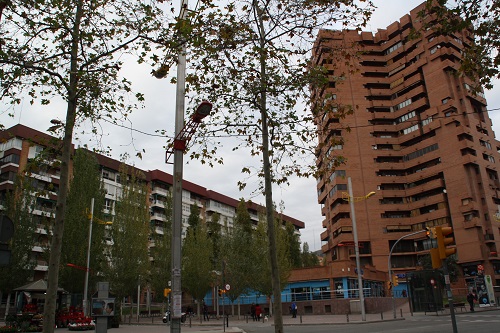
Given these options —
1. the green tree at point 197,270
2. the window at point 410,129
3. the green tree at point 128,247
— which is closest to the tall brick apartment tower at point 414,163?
the window at point 410,129

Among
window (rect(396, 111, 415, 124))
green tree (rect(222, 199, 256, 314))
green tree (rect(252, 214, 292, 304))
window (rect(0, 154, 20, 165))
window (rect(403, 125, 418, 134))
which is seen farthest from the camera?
window (rect(396, 111, 415, 124))

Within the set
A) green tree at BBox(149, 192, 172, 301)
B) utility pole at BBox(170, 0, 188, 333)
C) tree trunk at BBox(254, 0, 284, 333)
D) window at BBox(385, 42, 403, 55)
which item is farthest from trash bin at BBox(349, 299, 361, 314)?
window at BBox(385, 42, 403, 55)

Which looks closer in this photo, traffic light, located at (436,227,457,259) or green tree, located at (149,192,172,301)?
traffic light, located at (436,227,457,259)

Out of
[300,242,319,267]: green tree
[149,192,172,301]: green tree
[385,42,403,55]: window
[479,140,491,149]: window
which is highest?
[385,42,403,55]: window

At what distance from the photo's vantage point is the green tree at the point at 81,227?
33.5 metres

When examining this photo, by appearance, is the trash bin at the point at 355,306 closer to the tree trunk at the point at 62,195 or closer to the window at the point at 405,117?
the tree trunk at the point at 62,195

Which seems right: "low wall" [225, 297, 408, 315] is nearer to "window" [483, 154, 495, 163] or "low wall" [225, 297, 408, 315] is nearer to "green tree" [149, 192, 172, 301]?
"green tree" [149, 192, 172, 301]

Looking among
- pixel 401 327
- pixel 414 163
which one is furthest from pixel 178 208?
pixel 414 163

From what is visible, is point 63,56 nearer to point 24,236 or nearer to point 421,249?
point 24,236

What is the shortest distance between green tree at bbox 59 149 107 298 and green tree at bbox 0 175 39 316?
4.54m

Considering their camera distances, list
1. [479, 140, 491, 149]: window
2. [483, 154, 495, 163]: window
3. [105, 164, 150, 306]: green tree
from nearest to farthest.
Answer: [105, 164, 150, 306]: green tree < [483, 154, 495, 163]: window < [479, 140, 491, 149]: window

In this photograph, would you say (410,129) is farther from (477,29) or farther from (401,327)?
(477,29)

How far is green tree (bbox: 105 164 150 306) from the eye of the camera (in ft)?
115

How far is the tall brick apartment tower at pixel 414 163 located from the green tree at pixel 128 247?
32.0 meters
